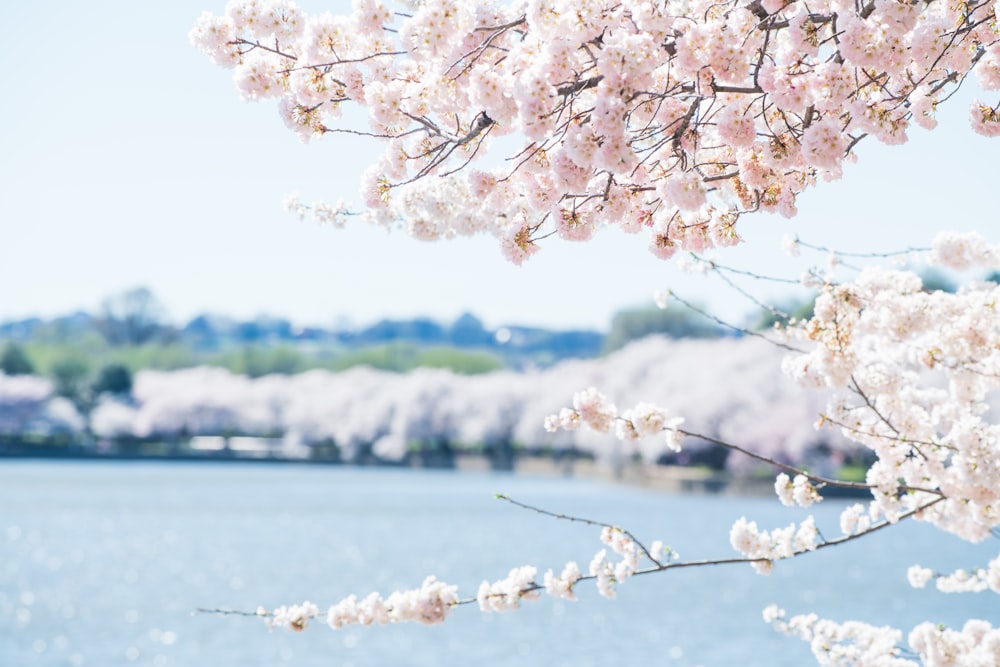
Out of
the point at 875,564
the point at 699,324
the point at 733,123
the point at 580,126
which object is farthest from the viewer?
the point at 699,324

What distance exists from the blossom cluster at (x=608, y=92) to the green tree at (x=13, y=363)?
226 feet

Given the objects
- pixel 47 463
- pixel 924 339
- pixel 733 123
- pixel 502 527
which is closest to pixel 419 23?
pixel 733 123

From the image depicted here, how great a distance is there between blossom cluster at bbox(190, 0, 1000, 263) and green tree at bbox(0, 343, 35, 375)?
68745mm

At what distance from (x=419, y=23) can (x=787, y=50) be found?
807mm

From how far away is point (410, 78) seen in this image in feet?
10.3

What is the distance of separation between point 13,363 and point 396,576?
5231cm

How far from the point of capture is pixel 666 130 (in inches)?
120

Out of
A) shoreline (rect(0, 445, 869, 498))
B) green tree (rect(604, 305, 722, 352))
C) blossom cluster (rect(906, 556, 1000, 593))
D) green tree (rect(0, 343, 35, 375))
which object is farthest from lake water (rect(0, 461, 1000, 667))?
green tree (rect(604, 305, 722, 352))

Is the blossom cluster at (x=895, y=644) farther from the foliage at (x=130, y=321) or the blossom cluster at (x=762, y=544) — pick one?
the foliage at (x=130, y=321)

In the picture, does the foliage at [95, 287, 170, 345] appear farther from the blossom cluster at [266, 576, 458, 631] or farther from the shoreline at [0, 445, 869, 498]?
the blossom cluster at [266, 576, 458, 631]

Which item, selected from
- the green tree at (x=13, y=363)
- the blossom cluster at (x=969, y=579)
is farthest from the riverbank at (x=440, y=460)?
the blossom cluster at (x=969, y=579)

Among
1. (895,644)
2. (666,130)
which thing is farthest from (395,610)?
(895,644)

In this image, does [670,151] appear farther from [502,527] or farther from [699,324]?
[699,324]

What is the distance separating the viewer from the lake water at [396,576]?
1485cm
